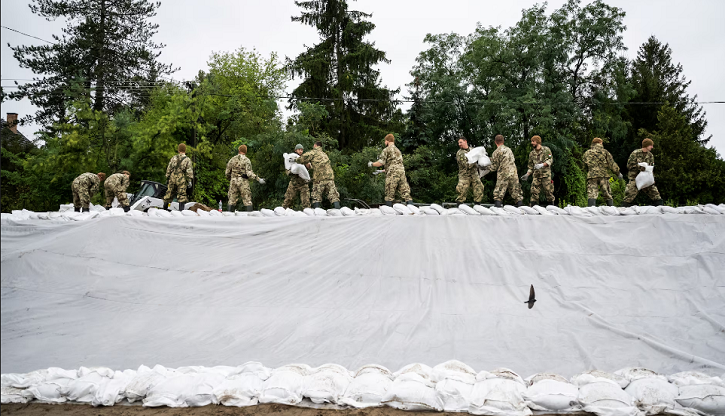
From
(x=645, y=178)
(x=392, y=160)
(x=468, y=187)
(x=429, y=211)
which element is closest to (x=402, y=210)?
(x=429, y=211)

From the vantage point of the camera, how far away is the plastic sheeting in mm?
6086

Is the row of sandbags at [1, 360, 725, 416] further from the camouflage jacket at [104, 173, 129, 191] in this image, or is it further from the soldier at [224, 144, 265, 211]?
the camouflage jacket at [104, 173, 129, 191]

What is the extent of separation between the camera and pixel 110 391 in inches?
192

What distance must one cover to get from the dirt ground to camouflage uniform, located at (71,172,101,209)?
23.3 feet

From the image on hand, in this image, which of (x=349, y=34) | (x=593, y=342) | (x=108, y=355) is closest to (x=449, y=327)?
(x=593, y=342)

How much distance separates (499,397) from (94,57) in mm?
25686

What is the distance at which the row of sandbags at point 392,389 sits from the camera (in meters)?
4.52

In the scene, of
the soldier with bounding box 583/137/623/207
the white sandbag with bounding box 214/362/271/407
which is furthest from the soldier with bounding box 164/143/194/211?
the soldier with bounding box 583/137/623/207

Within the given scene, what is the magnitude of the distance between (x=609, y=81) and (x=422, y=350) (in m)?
21.1

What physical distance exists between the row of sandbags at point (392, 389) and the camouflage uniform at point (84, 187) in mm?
6650

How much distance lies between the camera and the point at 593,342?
612 cm

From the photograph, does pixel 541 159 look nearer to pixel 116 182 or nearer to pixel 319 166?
pixel 319 166

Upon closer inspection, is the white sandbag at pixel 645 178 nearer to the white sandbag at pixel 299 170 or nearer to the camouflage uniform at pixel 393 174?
the camouflage uniform at pixel 393 174

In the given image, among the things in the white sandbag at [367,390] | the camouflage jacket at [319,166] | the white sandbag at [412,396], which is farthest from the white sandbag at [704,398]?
the camouflage jacket at [319,166]
